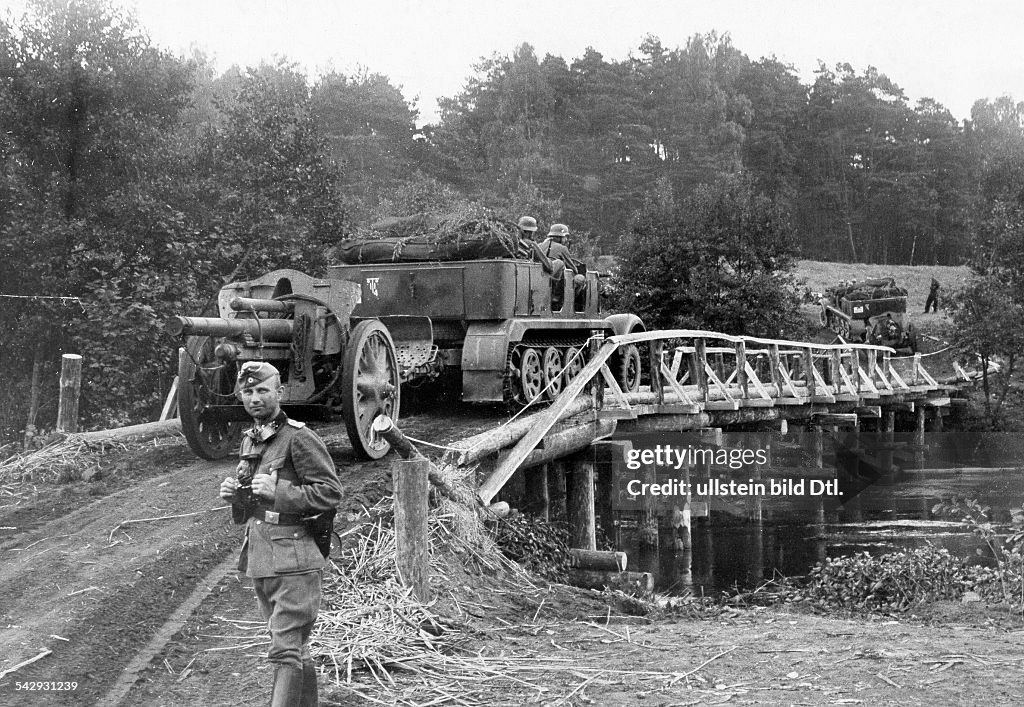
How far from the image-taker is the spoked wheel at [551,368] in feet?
47.2

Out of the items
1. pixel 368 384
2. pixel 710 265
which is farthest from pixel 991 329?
pixel 368 384

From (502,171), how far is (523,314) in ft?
82.5

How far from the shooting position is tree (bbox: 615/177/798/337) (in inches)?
1042

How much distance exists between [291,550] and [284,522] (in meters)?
0.12

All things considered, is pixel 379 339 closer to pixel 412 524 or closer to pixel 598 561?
pixel 598 561

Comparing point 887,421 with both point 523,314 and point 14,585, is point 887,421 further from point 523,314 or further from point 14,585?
point 14,585

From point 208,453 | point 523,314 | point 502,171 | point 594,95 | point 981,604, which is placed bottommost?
point 981,604

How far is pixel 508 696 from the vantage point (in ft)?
17.9

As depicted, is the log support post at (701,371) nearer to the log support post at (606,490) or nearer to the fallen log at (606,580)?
the log support post at (606,490)

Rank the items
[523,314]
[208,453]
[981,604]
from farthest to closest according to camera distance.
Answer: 1. [523,314]
2. [208,453]
3. [981,604]

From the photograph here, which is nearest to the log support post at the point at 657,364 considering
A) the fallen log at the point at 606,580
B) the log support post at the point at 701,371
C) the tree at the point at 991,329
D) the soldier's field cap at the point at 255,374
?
the log support post at the point at 701,371

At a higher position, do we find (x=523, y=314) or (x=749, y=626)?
(x=523, y=314)

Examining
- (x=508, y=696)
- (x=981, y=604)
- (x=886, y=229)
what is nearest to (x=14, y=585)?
(x=508, y=696)

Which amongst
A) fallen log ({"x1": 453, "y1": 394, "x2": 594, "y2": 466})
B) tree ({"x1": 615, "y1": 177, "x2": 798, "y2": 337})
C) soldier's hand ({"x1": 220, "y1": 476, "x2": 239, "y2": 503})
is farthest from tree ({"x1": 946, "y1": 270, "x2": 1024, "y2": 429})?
soldier's hand ({"x1": 220, "y1": 476, "x2": 239, "y2": 503})
